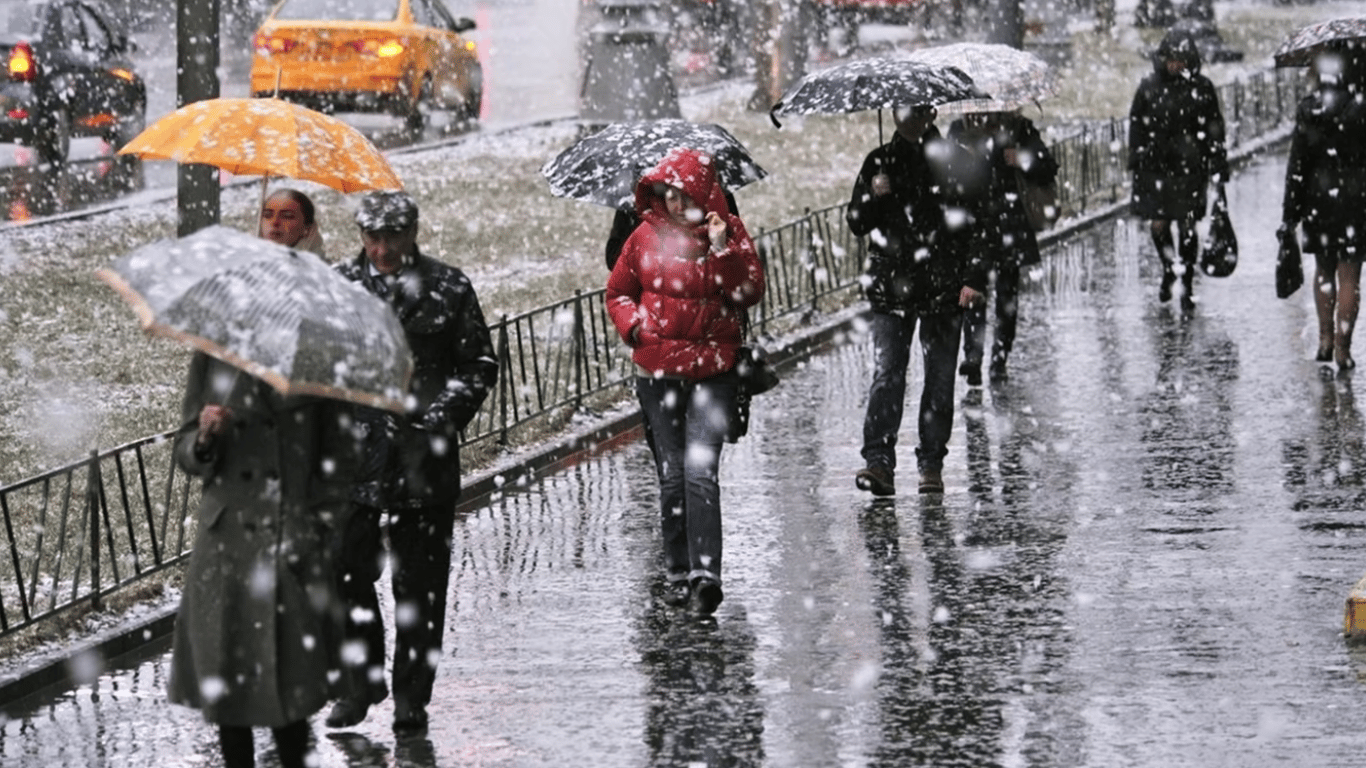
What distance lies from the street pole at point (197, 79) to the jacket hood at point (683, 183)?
154 inches

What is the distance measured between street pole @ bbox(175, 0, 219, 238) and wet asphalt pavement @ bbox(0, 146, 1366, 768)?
2.26m

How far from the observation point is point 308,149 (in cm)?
852

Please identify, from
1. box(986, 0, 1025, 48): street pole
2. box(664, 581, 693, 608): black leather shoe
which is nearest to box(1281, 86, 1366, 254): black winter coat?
box(664, 581, 693, 608): black leather shoe

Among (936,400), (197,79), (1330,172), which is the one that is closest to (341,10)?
(197,79)

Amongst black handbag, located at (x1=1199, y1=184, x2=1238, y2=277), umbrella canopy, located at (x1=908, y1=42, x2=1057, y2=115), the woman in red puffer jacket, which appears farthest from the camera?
black handbag, located at (x1=1199, y1=184, x2=1238, y2=277)

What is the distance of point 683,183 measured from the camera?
9.08 m

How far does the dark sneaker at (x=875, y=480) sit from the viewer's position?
11.5 meters

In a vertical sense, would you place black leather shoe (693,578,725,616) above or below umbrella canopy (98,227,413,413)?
below

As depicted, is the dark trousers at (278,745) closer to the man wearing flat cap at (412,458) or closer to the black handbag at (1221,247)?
the man wearing flat cap at (412,458)

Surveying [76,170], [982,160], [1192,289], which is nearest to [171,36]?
[76,170]

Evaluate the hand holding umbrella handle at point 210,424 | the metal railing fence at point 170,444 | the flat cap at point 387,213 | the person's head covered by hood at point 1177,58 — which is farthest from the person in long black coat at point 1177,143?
the hand holding umbrella handle at point 210,424

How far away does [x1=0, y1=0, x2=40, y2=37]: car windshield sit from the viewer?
24.1m

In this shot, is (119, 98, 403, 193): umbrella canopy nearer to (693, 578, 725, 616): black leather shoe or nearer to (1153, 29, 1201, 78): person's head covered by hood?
(693, 578, 725, 616): black leather shoe

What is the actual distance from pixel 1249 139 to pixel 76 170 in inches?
527
